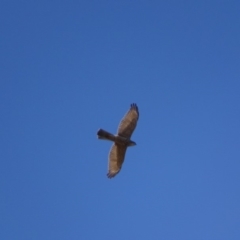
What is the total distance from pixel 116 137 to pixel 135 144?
121 cm

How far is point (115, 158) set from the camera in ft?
99.2

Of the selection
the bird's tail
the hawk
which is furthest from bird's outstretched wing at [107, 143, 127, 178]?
the bird's tail

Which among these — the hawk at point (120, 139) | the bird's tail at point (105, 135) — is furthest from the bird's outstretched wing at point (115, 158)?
the bird's tail at point (105, 135)

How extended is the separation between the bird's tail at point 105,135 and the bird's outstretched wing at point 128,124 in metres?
0.46

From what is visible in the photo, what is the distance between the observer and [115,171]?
97.6 ft

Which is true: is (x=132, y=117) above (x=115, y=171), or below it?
above

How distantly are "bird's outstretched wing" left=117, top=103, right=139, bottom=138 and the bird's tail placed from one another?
46 centimetres

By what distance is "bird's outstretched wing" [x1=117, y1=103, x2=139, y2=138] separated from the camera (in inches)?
1199

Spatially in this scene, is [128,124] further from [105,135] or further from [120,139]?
[105,135]

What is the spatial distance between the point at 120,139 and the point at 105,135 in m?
0.86

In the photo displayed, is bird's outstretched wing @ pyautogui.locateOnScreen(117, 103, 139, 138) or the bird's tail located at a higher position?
bird's outstretched wing @ pyautogui.locateOnScreen(117, 103, 139, 138)

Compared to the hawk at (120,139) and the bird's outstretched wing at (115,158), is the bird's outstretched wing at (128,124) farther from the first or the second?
the bird's outstretched wing at (115,158)

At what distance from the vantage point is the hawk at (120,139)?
2983 cm

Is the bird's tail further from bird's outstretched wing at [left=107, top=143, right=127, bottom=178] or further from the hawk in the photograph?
bird's outstretched wing at [left=107, top=143, right=127, bottom=178]
